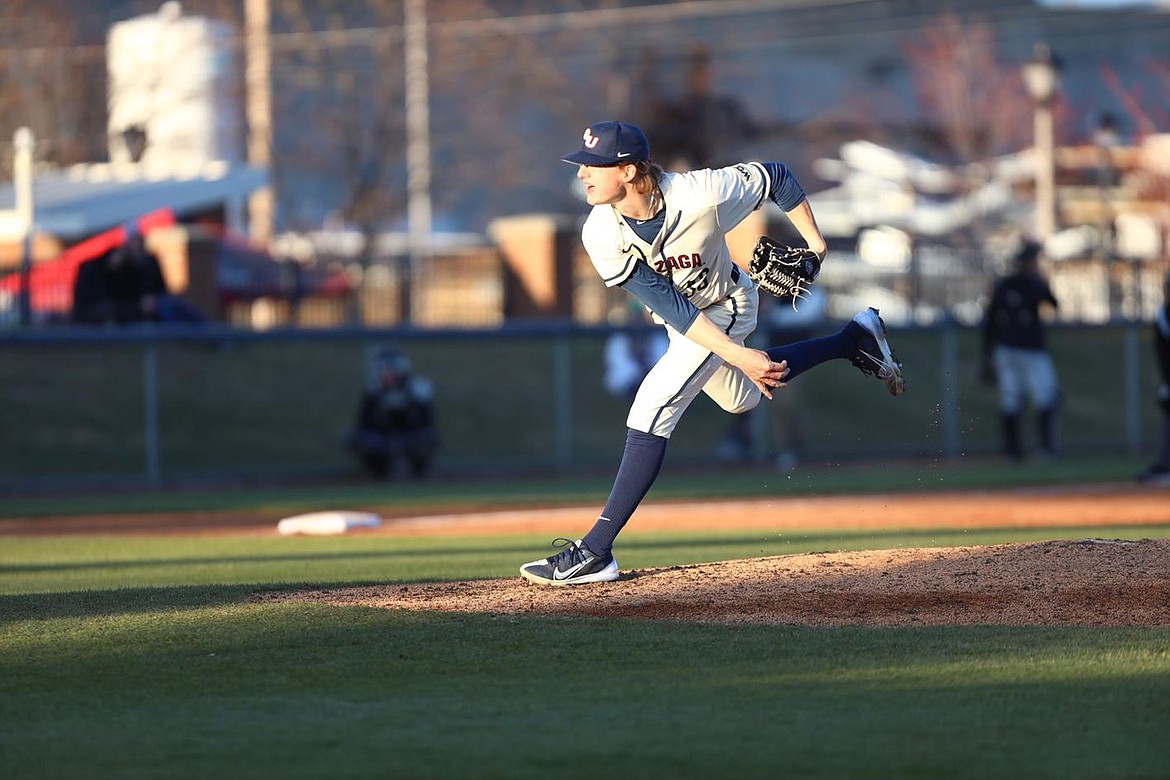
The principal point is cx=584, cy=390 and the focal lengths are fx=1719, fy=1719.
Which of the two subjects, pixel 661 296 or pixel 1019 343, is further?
pixel 1019 343

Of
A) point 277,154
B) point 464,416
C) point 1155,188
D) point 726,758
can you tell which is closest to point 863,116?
point 1155,188

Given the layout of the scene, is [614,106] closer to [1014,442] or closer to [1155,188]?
[1155,188]

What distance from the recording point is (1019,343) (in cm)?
1747

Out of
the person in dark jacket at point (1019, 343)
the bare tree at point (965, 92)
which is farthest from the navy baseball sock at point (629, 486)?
the bare tree at point (965, 92)

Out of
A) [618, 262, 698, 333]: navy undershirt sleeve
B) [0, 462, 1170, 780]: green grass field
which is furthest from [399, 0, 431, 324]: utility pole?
[0, 462, 1170, 780]: green grass field

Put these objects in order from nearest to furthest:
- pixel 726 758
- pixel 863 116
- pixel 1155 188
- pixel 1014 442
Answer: pixel 726 758
pixel 1014 442
pixel 1155 188
pixel 863 116

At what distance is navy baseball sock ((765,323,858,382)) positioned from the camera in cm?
726

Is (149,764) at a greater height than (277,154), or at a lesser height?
lesser

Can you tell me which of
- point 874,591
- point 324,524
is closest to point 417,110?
point 324,524

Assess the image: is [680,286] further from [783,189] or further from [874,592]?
[874,592]

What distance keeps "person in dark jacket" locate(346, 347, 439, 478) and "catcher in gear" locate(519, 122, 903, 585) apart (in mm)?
9484

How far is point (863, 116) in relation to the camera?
42.7 m

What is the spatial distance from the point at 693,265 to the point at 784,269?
1.26ft

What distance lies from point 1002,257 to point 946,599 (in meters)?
19.3
